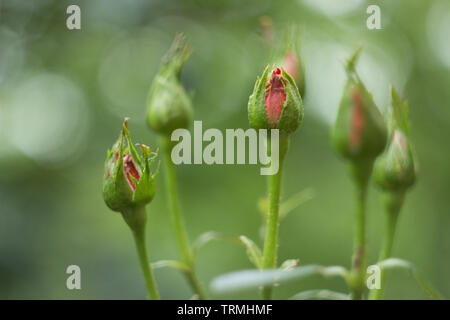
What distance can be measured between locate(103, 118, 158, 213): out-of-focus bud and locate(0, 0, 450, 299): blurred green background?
5.90ft

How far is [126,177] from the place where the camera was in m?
0.89

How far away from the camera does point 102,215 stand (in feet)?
13.1

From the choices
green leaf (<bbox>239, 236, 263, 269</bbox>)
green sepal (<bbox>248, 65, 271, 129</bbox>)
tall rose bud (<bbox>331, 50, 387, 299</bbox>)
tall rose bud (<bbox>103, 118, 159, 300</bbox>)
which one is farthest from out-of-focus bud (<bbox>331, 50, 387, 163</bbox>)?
tall rose bud (<bbox>103, 118, 159, 300</bbox>)

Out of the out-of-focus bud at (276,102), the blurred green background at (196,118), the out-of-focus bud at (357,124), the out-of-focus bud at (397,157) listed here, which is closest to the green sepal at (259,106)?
the out-of-focus bud at (276,102)

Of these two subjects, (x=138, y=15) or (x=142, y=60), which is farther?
(x=142, y=60)

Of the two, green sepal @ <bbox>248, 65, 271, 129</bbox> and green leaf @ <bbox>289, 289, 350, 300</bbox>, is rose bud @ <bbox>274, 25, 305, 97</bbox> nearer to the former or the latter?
green sepal @ <bbox>248, 65, 271, 129</bbox>

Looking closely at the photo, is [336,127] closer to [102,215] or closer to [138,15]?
[138,15]

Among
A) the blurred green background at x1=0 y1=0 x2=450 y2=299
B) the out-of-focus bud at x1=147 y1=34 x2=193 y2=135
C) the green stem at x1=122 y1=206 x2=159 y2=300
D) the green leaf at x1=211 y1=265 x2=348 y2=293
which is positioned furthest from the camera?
the blurred green background at x1=0 y1=0 x2=450 y2=299

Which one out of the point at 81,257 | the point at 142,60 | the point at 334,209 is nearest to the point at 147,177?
the point at 81,257

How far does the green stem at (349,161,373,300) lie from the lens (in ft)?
2.78

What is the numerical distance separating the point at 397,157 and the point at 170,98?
1.63ft

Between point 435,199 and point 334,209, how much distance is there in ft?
→ 2.77

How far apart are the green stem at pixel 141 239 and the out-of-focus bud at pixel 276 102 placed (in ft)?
0.94
